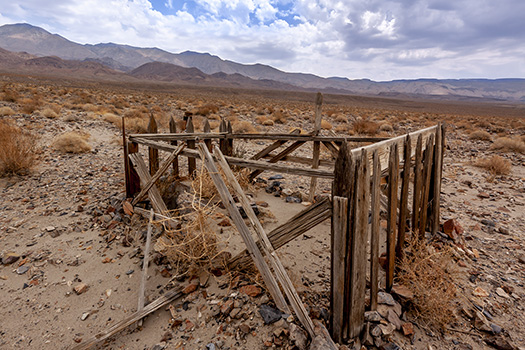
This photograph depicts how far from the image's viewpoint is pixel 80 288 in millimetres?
3469

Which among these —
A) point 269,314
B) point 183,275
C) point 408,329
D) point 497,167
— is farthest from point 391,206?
point 497,167

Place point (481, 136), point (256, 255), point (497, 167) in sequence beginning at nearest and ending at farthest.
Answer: point (256, 255)
point (497, 167)
point (481, 136)

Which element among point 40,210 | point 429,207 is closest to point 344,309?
point 429,207

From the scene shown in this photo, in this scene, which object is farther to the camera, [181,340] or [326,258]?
[326,258]

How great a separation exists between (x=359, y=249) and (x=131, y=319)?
7.29 feet

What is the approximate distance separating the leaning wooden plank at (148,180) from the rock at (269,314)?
237cm

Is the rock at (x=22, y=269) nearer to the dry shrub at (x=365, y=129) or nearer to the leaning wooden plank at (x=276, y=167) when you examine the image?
the leaning wooden plank at (x=276, y=167)

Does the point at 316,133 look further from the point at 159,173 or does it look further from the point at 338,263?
the point at 338,263

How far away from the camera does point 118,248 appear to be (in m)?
4.22

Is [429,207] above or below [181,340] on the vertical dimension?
above

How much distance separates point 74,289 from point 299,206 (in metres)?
3.77

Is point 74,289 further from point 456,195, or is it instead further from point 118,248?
point 456,195

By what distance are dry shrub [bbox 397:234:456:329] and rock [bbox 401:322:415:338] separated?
0.68 feet

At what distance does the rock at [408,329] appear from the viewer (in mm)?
2734
